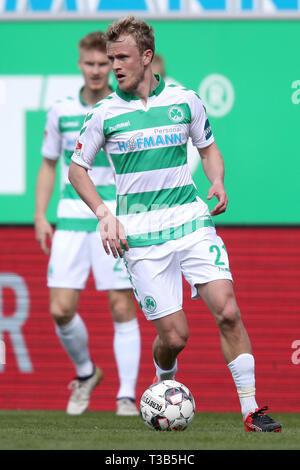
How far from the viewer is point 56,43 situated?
1077cm

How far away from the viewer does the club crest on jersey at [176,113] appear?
630cm

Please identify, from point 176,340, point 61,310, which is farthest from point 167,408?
point 61,310

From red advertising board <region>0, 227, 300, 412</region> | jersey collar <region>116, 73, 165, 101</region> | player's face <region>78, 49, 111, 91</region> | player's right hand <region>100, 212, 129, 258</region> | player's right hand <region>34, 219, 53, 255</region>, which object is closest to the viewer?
player's right hand <region>100, 212, 129, 258</region>

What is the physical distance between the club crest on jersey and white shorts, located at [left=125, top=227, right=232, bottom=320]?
25.3 inches

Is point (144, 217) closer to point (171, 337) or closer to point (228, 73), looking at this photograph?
point (171, 337)

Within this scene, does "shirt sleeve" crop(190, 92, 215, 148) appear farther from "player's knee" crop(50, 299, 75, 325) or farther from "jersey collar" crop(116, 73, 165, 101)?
"player's knee" crop(50, 299, 75, 325)

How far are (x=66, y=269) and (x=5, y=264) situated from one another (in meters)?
2.73

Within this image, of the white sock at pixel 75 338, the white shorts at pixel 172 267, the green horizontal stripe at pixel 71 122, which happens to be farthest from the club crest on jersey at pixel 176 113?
the white sock at pixel 75 338

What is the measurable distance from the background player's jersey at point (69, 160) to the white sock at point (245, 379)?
2397 millimetres

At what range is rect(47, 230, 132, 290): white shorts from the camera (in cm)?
820

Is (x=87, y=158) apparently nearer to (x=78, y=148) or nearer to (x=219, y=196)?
(x=78, y=148)

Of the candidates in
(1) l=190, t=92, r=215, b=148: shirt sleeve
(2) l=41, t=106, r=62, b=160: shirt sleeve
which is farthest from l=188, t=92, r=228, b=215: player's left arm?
(2) l=41, t=106, r=62, b=160: shirt sleeve

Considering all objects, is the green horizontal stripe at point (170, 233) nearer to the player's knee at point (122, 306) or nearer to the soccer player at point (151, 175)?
the soccer player at point (151, 175)

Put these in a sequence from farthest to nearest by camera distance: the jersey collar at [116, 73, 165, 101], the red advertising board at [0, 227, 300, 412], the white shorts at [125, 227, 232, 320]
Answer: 1. the red advertising board at [0, 227, 300, 412]
2. the jersey collar at [116, 73, 165, 101]
3. the white shorts at [125, 227, 232, 320]
